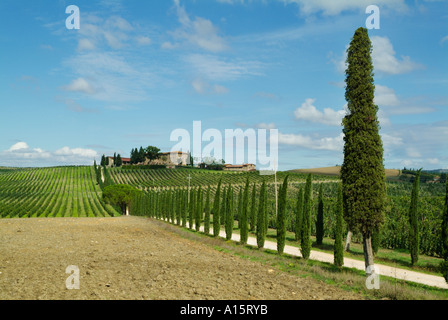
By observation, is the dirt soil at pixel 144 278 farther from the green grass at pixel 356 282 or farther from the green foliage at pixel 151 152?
the green foliage at pixel 151 152

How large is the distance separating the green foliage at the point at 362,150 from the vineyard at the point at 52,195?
157 feet

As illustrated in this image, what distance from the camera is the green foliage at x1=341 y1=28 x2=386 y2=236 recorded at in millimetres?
12992

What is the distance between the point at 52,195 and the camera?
72.8 m

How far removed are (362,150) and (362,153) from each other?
0.12m

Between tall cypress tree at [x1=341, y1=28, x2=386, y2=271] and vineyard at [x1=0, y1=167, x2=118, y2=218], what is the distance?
157 ft

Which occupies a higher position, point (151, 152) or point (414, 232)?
point (151, 152)

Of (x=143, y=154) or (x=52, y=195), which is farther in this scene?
(x=143, y=154)

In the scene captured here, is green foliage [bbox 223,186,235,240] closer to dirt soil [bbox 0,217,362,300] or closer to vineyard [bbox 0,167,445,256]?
vineyard [bbox 0,167,445,256]

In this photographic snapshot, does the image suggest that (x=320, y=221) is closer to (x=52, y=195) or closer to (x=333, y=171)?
(x=333, y=171)

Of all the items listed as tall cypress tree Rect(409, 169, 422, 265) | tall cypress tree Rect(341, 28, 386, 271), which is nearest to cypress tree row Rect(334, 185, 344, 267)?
tall cypress tree Rect(341, 28, 386, 271)

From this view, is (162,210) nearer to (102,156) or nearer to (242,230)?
(242,230)

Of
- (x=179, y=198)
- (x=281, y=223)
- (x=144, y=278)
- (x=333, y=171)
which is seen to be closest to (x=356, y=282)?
(x=144, y=278)

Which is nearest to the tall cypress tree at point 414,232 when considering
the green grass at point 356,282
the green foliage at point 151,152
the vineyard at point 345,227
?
the vineyard at point 345,227
